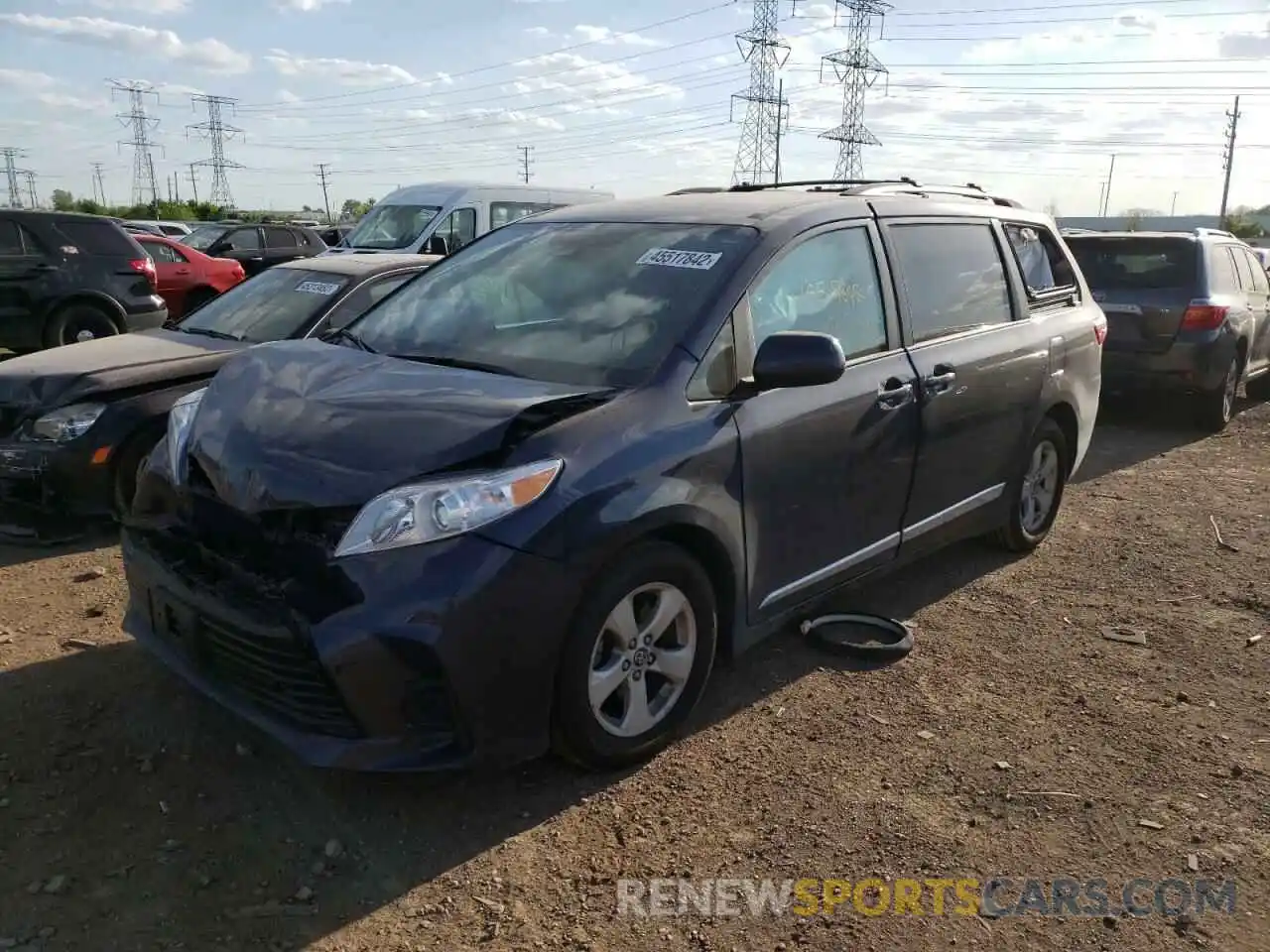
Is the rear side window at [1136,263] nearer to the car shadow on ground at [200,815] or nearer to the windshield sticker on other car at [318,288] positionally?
the windshield sticker on other car at [318,288]

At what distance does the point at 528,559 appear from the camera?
2.76 meters

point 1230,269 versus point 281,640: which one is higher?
point 1230,269

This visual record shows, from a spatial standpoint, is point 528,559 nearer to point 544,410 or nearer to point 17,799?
point 544,410

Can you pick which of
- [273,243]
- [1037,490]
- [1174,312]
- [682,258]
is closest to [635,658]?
[682,258]

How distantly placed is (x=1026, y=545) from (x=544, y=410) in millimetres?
3448

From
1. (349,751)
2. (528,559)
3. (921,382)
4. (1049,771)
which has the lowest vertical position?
(1049,771)

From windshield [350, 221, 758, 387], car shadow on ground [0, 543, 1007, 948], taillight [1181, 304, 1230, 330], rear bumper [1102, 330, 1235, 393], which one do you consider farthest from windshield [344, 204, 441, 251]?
car shadow on ground [0, 543, 1007, 948]

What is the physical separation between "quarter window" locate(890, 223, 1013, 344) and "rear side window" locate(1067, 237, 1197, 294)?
15.5ft

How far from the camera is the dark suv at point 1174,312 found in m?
8.84

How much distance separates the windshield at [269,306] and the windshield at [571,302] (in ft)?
6.15

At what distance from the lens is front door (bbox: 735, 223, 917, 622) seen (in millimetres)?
3490

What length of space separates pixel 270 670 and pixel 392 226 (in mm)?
10651

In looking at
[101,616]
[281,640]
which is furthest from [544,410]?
[101,616]

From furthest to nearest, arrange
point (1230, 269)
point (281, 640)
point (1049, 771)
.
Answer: point (1230, 269) < point (1049, 771) < point (281, 640)
